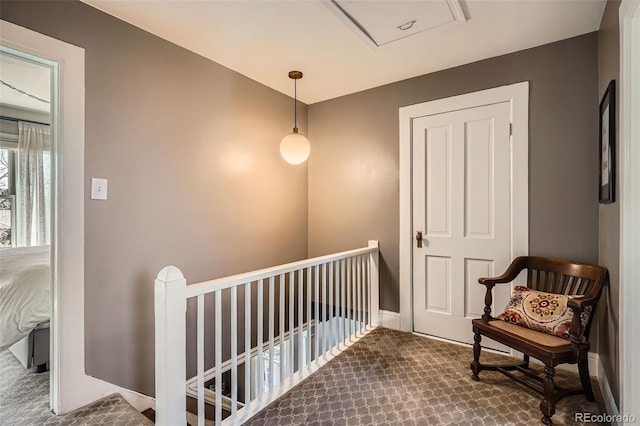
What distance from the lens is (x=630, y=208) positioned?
1352 mm

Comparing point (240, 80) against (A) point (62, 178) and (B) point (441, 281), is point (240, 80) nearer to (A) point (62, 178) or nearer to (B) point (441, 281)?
(A) point (62, 178)

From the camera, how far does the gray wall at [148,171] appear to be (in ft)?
5.90

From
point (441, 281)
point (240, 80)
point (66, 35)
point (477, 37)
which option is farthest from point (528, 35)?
point (66, 35)

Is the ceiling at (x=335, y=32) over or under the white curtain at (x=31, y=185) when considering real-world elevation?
over

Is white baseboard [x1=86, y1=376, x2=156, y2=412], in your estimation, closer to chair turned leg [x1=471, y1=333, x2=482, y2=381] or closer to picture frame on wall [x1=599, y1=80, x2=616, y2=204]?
chair turned leg [x1=471, y1=333, x2=482, y2=381]

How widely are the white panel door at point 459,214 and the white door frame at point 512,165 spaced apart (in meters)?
0.05

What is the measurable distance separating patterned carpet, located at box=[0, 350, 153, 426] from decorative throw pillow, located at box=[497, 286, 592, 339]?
222cm

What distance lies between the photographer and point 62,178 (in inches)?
65.9

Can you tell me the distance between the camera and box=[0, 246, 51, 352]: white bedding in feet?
6.98

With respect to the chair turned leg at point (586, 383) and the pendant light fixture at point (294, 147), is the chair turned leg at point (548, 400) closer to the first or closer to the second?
the chair turned leg at point (586, 383)

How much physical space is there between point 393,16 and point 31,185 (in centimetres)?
473

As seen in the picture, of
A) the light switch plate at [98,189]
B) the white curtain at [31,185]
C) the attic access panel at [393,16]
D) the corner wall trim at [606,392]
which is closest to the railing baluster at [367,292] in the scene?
the corner wall trim at [606,392]

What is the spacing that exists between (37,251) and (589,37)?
5133 mm

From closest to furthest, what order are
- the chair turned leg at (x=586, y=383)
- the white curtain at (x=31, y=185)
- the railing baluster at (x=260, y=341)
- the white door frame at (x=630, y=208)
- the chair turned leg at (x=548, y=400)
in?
the white door frame at (x=630, y=208)
the chair turned leg at (x=548, y=400)
the chair turned leg at (x=586, y=383)
the railing baluster at (x=260, y=341)
the white curtain at (x=31, y=185)
